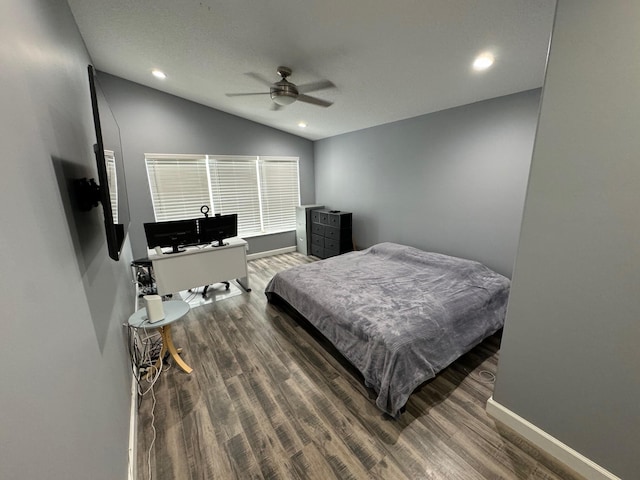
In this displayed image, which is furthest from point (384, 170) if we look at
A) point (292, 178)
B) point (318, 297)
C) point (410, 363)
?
point (410, 363)

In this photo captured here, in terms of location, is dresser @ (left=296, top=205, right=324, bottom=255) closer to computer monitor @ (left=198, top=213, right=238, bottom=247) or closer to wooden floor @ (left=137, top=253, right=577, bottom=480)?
computer monitor @ (left=198, top=213, right=238, bottom=247)

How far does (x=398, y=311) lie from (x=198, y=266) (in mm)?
2477

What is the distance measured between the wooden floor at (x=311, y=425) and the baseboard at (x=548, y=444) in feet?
0.19

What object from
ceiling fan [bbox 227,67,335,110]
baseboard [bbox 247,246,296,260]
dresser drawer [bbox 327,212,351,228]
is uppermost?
ceiling fan [bbox 227,67,335,110]

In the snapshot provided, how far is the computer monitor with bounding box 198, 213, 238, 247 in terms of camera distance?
10.5 feet

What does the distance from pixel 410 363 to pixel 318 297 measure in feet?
3.25

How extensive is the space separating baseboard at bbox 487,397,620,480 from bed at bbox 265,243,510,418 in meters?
0.40

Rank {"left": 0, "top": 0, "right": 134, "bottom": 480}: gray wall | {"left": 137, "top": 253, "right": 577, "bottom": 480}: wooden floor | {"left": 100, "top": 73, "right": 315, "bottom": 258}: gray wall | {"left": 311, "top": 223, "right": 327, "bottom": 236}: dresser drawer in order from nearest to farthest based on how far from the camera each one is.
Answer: {"left": 0, "top": 0, "right": 134, "bottom": 480}: gray wall → {"left": 137, "top": 253, "right": 577, "bottom": 480}: wooden floor → {"left": 100, "top": 73, "right": 315, "bottom": 258}: gray wall → {"left": 311, "top": 223, "right": 327, "bottom": 236}: dresser drawer

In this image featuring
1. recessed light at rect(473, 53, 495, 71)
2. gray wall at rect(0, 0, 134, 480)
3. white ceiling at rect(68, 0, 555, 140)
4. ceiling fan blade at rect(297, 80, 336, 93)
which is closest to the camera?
gray wall at rect(0, 0, 134, 480)

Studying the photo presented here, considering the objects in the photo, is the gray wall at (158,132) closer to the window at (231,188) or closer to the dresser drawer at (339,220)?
the window at (231,188)

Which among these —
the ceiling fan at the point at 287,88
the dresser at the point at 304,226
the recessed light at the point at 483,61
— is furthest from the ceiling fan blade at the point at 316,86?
the dresser at the point at 304,226

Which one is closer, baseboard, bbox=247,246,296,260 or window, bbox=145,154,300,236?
window, bbox=145,154,300,236

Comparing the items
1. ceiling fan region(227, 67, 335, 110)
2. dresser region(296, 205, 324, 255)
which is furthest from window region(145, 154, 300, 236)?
ceiling fan region(227, 67, 335, 110)

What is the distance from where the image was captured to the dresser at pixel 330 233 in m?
4.58
